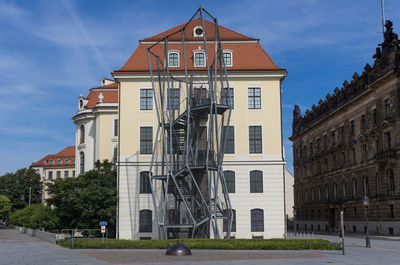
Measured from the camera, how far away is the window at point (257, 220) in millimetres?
37344

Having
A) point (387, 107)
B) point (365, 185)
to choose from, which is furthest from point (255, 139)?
point (365, 185)

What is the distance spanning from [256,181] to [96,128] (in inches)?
786

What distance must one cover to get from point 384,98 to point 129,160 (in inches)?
1199

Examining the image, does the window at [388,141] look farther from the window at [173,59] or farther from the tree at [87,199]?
the tree at [87,199]

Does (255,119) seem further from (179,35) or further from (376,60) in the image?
(376,60)

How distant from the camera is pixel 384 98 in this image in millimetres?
54750

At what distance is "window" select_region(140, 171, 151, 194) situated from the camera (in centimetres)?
3844

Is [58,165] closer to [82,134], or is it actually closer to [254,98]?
[82,134]

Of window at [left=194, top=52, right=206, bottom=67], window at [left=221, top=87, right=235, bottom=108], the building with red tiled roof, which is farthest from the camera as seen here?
the building with red tiled roof

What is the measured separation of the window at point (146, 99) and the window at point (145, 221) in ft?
26.4

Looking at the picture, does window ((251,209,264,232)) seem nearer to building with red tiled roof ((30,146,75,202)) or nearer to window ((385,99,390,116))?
window ((385,99,390,116))

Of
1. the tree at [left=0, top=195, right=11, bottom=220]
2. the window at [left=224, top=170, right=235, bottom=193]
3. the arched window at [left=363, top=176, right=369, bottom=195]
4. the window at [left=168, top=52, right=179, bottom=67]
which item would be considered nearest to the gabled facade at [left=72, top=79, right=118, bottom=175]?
the window at [left=168, top=52, right=179, bottom=67]

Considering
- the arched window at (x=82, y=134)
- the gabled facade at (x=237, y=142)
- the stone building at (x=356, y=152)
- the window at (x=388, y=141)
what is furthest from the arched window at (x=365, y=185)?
the arched window at (x=82, y=134)

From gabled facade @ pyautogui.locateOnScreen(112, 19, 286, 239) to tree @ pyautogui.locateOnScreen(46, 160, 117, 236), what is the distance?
1132mm
